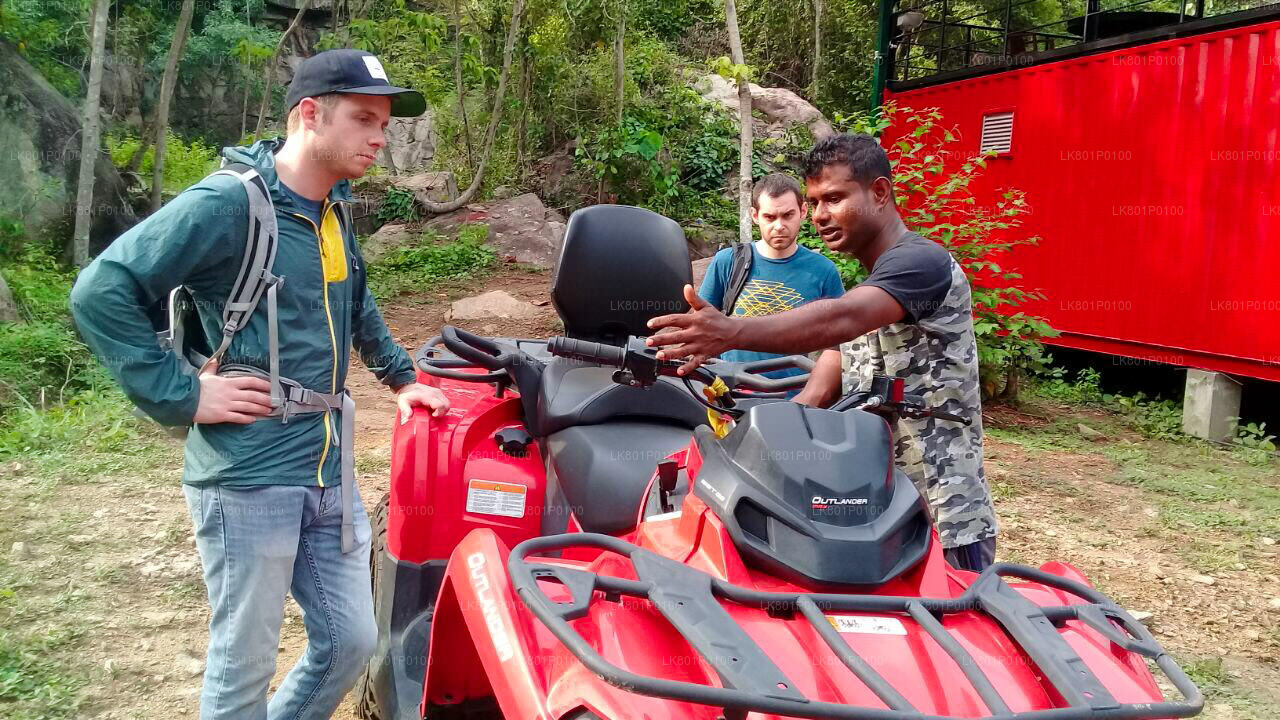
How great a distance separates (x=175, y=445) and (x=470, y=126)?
460 inches

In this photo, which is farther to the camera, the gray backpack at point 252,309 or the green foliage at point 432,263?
the green foliage at point 432,263

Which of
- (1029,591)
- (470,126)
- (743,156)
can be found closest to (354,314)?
(1029,591)

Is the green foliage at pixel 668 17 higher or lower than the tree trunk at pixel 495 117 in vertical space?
higher

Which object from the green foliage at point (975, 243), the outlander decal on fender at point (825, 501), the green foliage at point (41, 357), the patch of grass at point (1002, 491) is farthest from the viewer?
the green foliage at point (975, 243)

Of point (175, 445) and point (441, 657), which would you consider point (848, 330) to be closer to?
point (441, 657)

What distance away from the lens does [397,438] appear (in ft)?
9.89

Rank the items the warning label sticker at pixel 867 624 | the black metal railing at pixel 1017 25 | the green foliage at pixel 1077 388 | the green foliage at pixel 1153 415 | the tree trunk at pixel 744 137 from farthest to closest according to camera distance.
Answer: the green foliage at pixel 1077 388
the black metal railing at pixel 1017 25
the tree trunk at pixel 744 137
the green foliage at pixel 1153 415
the warning label sticker at pixel 867 624

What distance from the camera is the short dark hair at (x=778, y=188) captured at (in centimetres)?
428

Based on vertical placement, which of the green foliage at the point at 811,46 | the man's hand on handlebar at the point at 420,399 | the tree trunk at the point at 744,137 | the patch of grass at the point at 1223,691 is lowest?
the patch of grass at the point at 1223,691

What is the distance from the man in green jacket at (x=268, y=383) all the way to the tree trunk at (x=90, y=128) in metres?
8.44

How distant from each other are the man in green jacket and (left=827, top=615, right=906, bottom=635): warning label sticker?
1.30 meters

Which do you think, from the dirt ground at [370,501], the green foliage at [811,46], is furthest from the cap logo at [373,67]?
the green foliage at [811,46]

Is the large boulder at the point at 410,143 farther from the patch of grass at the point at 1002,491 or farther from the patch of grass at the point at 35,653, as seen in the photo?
the patch of grass at the point at 35,653

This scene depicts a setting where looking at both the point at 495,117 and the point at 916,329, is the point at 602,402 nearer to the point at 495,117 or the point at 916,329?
the point at 916,329
